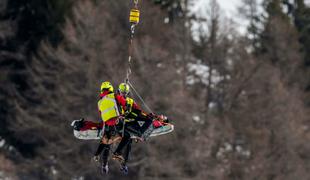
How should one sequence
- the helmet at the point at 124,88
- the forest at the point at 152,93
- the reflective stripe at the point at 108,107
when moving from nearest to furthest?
the helmet at the point at 124,88, the reflective stripe at the point at 108,107, the forest at the point at 152,93

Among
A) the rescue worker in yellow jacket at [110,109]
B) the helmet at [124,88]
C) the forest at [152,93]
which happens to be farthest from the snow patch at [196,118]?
the helmet at [124,88]

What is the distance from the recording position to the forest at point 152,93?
41.0 m

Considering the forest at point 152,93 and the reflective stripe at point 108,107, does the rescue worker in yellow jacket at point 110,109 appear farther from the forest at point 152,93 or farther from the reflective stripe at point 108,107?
the forest at point 152,93

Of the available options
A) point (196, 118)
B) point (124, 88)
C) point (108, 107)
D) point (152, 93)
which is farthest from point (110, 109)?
point (196, 118)

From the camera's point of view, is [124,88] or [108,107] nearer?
[124,88]

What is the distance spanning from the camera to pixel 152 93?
39.4m

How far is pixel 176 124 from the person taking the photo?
40.5 metres

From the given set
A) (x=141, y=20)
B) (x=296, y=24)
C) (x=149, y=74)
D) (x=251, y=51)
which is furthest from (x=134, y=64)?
(x=296, y=24)

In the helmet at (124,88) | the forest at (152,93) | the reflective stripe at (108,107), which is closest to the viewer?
the helmet at (124,88)

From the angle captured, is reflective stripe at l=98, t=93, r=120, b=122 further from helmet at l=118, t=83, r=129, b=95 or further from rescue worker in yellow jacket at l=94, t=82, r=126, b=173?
helmet at l=118, t=83, r=129, b=95

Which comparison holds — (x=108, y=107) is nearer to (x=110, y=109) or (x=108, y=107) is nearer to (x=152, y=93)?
(x=110, y=109)

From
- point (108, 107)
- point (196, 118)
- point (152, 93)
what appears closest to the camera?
point (108, 107)

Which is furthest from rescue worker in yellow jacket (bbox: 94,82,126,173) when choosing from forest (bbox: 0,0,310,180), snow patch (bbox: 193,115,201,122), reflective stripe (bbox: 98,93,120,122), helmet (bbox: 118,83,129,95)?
snow patch (bbox: 193,115,201,122)

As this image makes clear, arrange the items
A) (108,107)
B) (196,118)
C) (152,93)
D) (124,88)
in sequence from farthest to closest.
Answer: (196,118) → (152,93) → (108,107) → (124,88)
